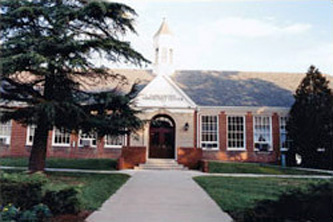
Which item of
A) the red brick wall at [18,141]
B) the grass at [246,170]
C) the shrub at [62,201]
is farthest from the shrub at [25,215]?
the red brick wall at [18,141]

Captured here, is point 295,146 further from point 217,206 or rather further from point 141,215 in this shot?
point 141,215

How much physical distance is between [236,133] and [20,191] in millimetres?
18987

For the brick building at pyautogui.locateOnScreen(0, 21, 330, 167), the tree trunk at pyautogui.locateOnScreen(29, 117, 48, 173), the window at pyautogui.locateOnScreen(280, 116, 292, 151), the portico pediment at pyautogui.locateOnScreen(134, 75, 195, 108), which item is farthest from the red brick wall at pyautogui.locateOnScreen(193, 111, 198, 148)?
the tree trunk at pyautogui.locateOnScreen(29, 117, 48, 173)

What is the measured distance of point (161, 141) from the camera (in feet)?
74.0

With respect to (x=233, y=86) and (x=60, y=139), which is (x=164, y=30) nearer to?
(x=233, y=86)

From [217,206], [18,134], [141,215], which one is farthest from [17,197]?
[18,134]

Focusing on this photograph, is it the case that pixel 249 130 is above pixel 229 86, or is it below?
below

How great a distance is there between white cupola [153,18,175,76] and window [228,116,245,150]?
308 inches

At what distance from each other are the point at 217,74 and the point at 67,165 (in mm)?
16809

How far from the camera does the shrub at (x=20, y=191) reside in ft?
20.1

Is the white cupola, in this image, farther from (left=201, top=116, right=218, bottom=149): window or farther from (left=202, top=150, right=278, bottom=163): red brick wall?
(left=202, top=150, right=278, bottom=163): red brick wall

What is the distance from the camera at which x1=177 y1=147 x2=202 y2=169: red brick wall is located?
20250 mm

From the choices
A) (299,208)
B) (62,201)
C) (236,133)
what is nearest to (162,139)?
(236,133)

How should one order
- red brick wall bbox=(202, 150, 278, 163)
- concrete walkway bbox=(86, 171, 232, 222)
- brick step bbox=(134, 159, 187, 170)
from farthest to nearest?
red brick wall bbox=(202, 150, 278, 163), brick step bbox=(134, 159, 187, 170), concrete walkway bbox=(86, 171, 232, 222)
